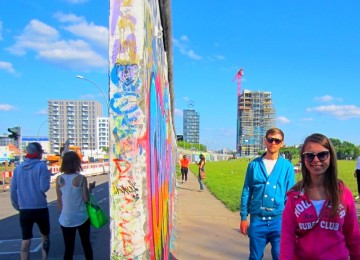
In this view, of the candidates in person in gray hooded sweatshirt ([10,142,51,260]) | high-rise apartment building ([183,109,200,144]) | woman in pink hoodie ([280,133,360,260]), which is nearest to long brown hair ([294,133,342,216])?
woman in pink hoodie ([280,133,360,260])

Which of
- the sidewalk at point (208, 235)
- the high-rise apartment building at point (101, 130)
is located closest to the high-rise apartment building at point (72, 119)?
the high-rise apartment building at point (101, 130)

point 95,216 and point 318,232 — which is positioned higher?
point 318,232

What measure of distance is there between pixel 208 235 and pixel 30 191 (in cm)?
448

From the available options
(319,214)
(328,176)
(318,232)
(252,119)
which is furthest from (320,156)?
(252,119)

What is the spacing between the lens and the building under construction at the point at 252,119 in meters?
129

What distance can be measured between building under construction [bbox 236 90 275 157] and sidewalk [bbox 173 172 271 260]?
379ft

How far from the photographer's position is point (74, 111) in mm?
102250

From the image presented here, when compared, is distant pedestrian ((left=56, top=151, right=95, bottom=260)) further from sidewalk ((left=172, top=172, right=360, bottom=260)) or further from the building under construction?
the building under construction

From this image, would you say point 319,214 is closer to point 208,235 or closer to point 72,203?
point 72,203

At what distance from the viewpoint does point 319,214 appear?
2.30 metres

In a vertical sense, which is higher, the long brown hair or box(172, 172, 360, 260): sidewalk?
the long brown hair

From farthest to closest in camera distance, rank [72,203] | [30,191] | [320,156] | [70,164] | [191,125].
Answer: [191,125] → [30,191] → [70,164] → [72,203] → [320,156]

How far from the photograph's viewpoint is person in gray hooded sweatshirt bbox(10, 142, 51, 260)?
15.6ft

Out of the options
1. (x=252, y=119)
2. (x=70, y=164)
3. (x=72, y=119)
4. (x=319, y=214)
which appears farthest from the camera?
(x=252, y=119)
